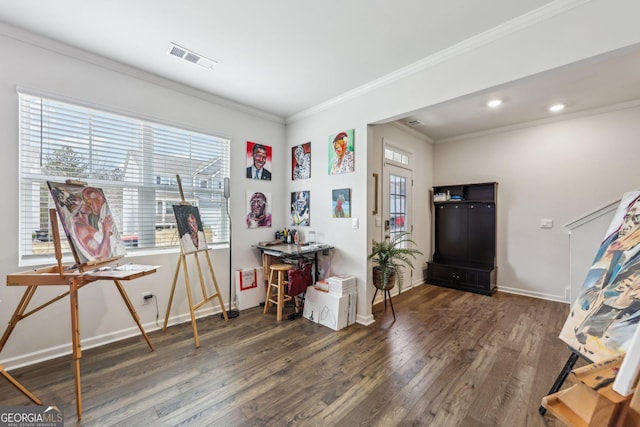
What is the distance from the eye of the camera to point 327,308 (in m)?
3.02

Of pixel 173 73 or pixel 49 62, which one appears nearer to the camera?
pixel 49 62

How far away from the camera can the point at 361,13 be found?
1957mm

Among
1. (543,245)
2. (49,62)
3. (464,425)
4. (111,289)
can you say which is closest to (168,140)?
(49,62)

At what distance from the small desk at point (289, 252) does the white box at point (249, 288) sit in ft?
0.34

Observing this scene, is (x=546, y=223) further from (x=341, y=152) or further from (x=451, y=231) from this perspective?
(x=341, y=152)

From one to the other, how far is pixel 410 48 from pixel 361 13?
65 cm

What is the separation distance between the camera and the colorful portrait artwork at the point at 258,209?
3678 millimetres

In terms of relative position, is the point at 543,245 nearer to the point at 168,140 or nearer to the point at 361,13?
the point at 361,13

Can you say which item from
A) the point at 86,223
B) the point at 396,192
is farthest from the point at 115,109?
the point at 396,192

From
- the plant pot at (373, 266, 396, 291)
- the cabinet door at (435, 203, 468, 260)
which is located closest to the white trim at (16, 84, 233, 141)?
the plant pot at (373, 266, 396, 291)

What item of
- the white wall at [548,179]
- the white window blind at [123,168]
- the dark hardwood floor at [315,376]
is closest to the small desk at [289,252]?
the white window blind at [123,168]

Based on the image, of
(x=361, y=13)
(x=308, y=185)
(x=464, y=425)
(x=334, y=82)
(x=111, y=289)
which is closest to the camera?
(x=464, y=425)

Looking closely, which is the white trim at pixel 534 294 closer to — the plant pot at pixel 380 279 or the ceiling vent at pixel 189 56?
the plant pot at pixel 380 279

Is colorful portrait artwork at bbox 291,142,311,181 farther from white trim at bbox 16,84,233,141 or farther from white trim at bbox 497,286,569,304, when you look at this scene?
white trim at bbox 497,286,569,304
